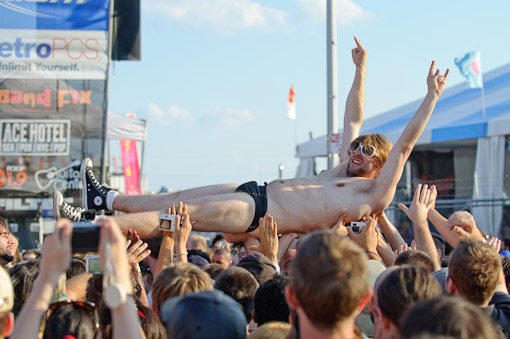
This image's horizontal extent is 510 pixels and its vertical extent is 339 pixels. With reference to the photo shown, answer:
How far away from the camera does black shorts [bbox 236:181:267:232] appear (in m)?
5.20

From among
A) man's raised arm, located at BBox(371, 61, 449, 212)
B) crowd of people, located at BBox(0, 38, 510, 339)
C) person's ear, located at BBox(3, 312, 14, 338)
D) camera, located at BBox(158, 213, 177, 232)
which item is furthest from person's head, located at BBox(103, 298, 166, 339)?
man's raised arm, located at BBox(371, 61, 449, 212)

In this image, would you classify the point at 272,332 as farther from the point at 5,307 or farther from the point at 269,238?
the point at 269,238

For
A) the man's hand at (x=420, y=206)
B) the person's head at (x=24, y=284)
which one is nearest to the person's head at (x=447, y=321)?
the person's head at (x=24, y=284)

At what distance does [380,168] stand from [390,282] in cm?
335

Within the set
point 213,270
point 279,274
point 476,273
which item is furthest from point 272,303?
point 213,270

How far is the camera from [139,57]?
35.6 feet

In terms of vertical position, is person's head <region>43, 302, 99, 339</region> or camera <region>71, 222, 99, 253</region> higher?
camera <region>71, 222, 99, 253</region>

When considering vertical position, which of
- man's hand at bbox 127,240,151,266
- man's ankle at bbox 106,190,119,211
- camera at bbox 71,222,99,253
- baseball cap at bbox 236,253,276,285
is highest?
man's ankle at bbox 106,190,119,211

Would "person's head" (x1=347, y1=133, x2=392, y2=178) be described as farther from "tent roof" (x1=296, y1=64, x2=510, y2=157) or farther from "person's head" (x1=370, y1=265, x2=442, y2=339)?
"tent roof" (x1=296, y1=64, x2=510, y2=157)

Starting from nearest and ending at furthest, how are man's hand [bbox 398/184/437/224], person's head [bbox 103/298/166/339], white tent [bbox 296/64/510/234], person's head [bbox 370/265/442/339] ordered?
1. person's head [bbox 370/265/442/339]
2. person's head [bbox 103/298/166/339]
3. man's hand [bbox 398/184/437/224]
4. white tent [bbox 296/64/510/234]

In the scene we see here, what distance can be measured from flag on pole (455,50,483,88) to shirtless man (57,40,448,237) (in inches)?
416

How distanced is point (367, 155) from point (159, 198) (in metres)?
1.88

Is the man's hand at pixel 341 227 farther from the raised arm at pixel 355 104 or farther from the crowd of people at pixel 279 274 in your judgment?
the raised arm at pixel 355 104

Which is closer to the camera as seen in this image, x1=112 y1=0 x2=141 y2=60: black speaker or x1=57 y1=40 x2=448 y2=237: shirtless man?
x1=57 y1=40 x2=448 y2=237: shirtless man
